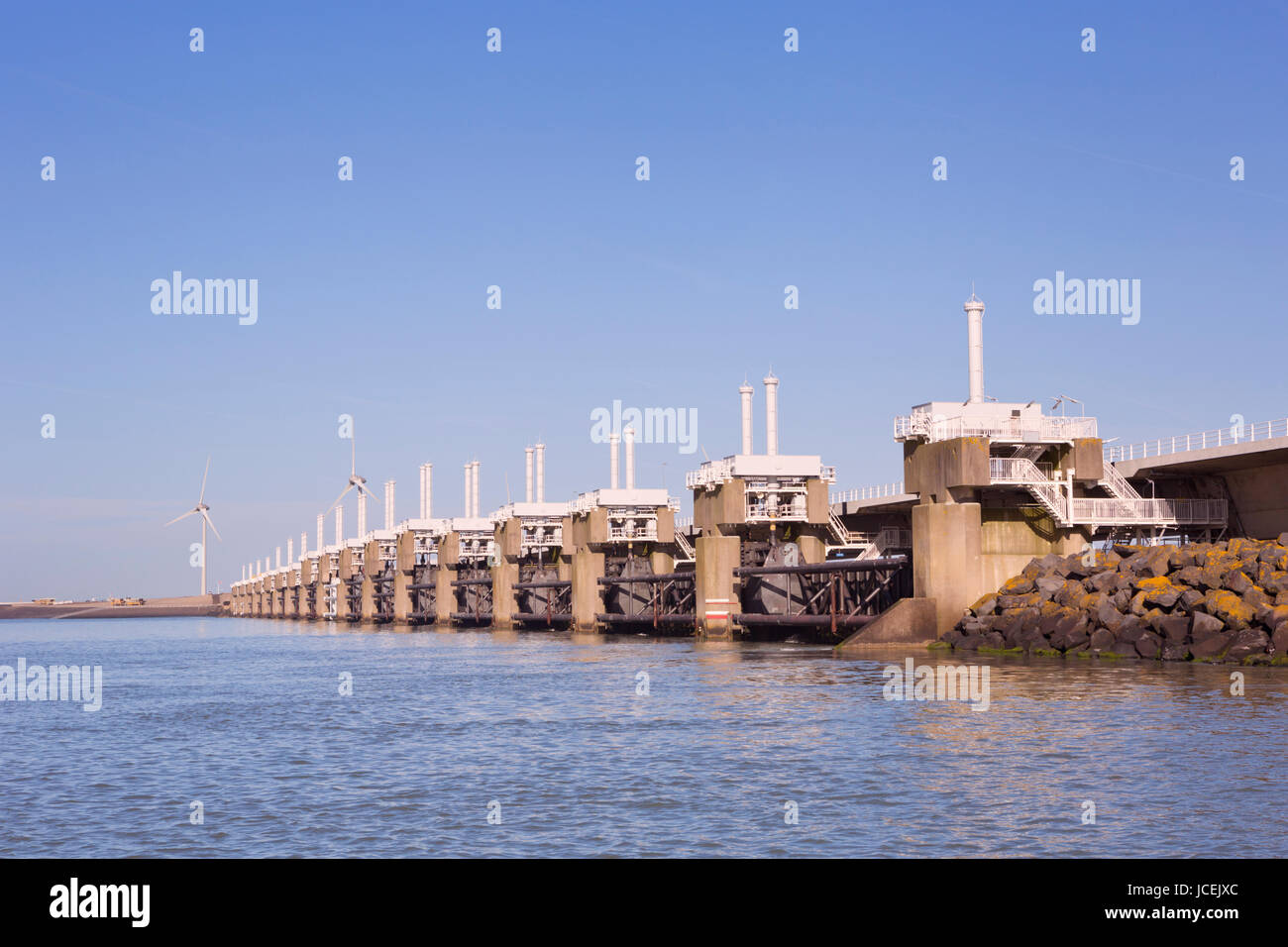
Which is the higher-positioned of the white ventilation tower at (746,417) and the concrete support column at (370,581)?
the white ventilation tower at (746,417)

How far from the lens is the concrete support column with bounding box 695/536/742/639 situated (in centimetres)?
8175

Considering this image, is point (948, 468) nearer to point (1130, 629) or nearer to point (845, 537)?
point (1130, 629)

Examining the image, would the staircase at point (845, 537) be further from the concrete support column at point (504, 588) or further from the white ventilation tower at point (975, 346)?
the concrete support column at point (504, 588)

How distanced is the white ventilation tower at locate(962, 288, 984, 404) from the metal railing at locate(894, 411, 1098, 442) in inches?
81.8

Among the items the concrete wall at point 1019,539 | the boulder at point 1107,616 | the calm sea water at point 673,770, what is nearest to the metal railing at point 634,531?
the concrete wall at point 1019,539

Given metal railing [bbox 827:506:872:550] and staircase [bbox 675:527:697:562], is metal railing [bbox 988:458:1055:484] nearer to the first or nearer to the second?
metal railing [bbox 827:506:872:550]

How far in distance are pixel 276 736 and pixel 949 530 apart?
118ft

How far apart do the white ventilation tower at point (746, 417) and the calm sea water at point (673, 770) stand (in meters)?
40.5

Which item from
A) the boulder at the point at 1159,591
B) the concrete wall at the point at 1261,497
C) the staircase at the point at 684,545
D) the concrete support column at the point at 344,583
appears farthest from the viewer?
the concrete support column at the point at 344,583

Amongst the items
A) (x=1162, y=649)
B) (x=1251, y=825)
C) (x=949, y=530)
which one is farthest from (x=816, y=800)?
(x=949, y=530)

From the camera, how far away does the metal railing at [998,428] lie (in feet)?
201

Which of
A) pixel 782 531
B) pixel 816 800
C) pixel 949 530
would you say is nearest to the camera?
pixel 816 800
